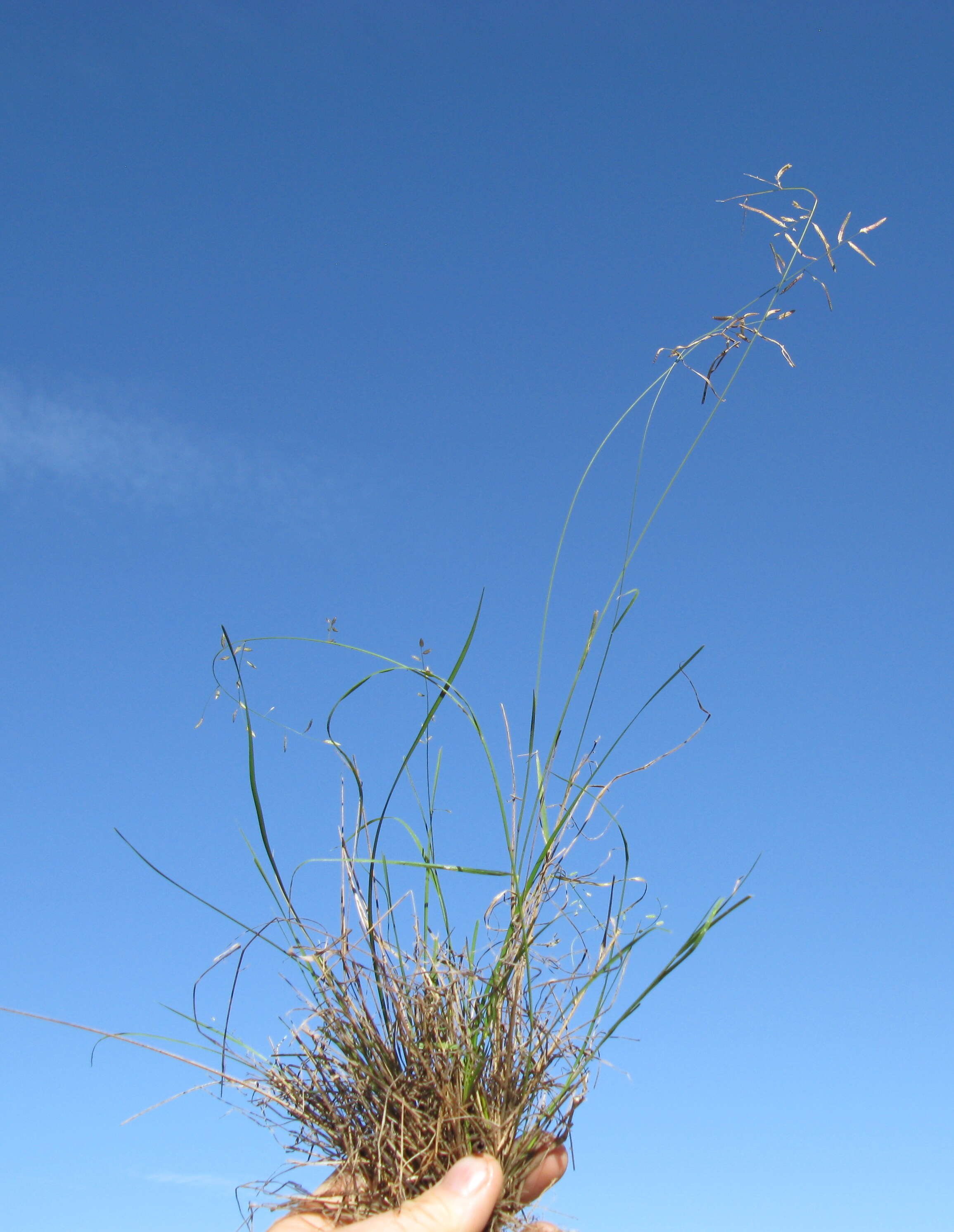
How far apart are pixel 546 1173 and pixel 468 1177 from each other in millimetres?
174

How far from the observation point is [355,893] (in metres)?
1.57

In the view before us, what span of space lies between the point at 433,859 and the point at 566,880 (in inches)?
9.5

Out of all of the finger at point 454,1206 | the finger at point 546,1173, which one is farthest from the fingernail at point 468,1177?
the finger at point 546,1173

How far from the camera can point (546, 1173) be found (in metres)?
1.48

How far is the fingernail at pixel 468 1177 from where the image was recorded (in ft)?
4.45

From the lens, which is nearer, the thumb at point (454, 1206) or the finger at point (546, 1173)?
the thumb at point (454, 1206)

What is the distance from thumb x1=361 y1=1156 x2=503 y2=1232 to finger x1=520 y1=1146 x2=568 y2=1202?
0.11m

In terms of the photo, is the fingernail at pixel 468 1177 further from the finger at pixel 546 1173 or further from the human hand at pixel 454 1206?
the finger at pixel 546 1173

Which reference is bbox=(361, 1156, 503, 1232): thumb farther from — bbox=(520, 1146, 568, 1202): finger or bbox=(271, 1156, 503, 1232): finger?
bbox=(520, 1146, 568, 1202): finger

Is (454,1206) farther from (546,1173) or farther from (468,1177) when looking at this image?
(546,1173)

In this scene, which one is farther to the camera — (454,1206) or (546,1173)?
(546,1173)

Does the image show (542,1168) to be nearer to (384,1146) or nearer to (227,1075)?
(384,1146)

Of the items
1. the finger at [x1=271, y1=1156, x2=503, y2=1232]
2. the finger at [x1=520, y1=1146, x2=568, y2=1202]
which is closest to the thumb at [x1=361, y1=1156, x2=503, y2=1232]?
the finger at [x1=271, y1=1156, x2=503, y2=1232]

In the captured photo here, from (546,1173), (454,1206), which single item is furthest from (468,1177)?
(546,1173)
